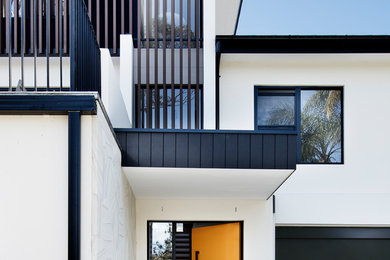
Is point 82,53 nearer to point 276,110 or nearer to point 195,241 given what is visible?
point 276,110

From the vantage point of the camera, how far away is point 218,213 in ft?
15.4

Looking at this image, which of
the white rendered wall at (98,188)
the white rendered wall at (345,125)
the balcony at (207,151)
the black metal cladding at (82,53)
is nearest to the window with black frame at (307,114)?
the white rendered wall at (345,125)

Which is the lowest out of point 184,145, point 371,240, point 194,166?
point 371,240

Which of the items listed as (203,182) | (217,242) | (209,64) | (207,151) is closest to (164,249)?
(217,242)

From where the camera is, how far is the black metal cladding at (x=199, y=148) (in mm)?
2988

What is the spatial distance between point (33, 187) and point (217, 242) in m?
5.16

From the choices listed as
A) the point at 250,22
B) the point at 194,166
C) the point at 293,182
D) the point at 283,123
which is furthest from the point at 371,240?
the point at 250,22

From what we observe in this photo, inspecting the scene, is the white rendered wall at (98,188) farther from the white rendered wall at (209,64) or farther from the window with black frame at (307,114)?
the window with black frame at (307,114)

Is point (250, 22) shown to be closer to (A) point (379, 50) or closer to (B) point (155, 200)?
(A) point (379, 50)

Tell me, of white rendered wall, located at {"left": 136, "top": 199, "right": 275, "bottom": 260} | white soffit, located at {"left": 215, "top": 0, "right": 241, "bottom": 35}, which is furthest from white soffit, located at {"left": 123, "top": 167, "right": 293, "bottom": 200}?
white soffit, located at {"left": 215, "top": 0, "right": 241, "bottom": 35}

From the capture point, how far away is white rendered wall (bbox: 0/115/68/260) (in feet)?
5.98

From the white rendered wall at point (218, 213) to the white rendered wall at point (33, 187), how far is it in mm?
2841

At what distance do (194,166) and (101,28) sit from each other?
360cm

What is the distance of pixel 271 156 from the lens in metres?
3.03
